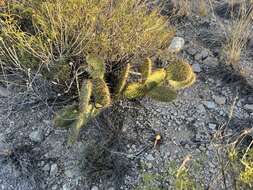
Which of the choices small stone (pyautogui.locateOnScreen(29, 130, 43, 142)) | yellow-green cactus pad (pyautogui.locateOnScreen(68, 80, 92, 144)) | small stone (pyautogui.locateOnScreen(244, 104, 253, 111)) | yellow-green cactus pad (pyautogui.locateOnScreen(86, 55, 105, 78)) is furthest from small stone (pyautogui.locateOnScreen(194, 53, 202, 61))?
small stone (pyautogui.locateOnScreen(29, 130, 43, 142))

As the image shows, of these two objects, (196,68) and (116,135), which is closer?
(116,135)

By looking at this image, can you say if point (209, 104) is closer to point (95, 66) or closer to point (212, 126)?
point (212, 126)

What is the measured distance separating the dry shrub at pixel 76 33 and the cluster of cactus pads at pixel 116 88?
162mm

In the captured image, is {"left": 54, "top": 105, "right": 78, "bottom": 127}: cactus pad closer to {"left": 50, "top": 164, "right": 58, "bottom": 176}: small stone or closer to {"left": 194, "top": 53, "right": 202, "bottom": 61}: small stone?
{"left": 50, "top": 164, "right": 58, "bottom": 176}: small stone

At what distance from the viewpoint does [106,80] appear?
3.03 meters

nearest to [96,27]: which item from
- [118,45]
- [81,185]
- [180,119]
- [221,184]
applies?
[118,45]

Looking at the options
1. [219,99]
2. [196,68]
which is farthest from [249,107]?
[196,68]

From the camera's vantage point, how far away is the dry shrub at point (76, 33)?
291 cm

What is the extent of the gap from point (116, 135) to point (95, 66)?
40cm

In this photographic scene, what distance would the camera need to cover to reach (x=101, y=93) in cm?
275

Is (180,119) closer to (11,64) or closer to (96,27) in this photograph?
(96,27)

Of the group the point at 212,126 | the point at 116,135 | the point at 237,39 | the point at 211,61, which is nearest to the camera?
the point at 116,135

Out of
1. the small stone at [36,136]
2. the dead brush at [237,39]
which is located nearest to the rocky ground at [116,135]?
the small stone at [36,136]

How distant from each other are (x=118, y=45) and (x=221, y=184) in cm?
100
